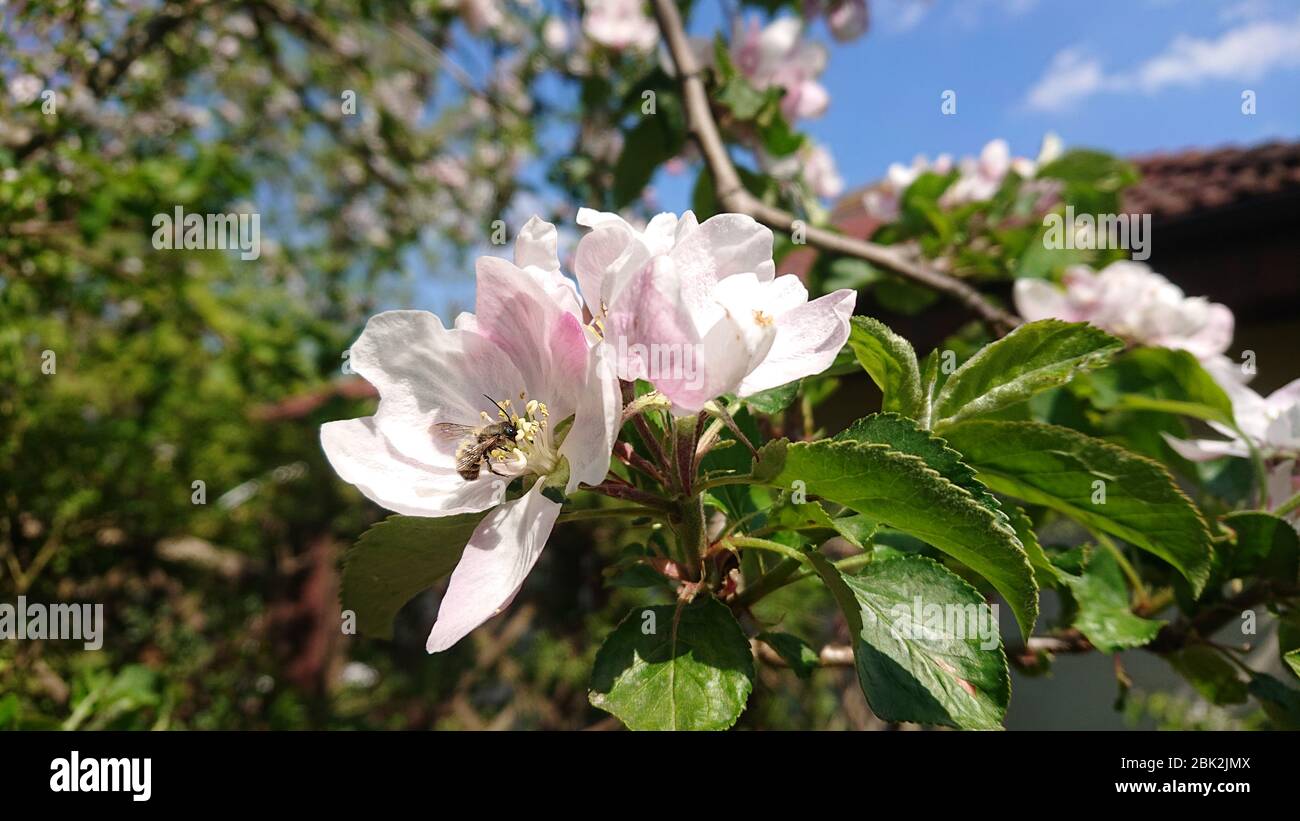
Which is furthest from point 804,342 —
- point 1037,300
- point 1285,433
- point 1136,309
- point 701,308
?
point 1136,309

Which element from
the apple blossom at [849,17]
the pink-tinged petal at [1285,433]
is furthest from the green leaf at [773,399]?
the apple blossom at [849,17]

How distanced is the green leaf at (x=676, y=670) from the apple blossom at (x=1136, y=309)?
3.33ft

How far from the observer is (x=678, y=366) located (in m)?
0.57

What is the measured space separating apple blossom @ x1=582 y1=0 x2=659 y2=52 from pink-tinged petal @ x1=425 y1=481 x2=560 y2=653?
6.36ft

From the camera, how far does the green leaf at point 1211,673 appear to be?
1006 millimetres

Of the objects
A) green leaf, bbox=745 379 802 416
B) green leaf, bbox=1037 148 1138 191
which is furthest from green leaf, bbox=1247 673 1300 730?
green leaf, bbox=1037 148 1138 191

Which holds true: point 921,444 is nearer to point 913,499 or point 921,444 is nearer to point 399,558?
point 913,499

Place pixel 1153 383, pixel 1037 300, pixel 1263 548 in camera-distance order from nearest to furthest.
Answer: pixel 1263 548 → pixel 1153 383 → pixel 1037 300

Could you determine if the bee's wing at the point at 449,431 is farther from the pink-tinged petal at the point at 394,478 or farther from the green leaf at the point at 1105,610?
the green leaf at the point at 1105,610

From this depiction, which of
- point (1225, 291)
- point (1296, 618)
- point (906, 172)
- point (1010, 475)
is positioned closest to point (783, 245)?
point (906, 172)

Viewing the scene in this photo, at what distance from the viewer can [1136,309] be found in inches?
55.8

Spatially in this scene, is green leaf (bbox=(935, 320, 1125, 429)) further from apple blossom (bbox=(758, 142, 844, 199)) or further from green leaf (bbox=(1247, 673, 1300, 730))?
apple blossom (bbox=(758, 142, 844, 199))

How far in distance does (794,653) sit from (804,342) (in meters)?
0.35
